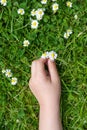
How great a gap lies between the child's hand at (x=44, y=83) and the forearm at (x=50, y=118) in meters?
0.03

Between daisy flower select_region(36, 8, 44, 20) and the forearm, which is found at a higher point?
daisy flower select_region(36, 8, 44, 20)

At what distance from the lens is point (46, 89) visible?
87.5 inches

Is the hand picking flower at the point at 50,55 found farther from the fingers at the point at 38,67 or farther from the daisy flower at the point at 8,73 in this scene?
the daisy flower at the point at 8,73

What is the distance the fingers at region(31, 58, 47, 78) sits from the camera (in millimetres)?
2226

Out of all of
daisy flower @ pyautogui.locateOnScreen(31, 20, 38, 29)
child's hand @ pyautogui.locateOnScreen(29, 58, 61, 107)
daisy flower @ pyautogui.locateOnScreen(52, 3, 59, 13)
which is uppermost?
daisy flower @ pyautogui.locateOnScreen(52, 3, 59, 13)

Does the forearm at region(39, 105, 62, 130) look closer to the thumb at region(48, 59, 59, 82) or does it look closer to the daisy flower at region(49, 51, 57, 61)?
the thumb at region(48, 59, 59, 82)

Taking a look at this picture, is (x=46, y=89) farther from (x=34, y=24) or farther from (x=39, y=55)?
(x=34, y=24)

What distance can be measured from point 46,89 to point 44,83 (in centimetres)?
3

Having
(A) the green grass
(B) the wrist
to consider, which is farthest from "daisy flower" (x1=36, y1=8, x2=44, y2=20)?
(B) the wrist

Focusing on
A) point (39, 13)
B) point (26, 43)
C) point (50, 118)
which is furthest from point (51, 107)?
point (39, 13)

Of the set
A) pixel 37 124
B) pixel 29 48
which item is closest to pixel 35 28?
pixel 29 48

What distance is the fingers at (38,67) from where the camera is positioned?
2226mm

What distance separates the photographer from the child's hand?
221 centimetres

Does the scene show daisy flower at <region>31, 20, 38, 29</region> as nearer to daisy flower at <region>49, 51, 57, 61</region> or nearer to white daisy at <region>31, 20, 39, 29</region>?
white daisy at <region>31, 20, 39, 29</region>
